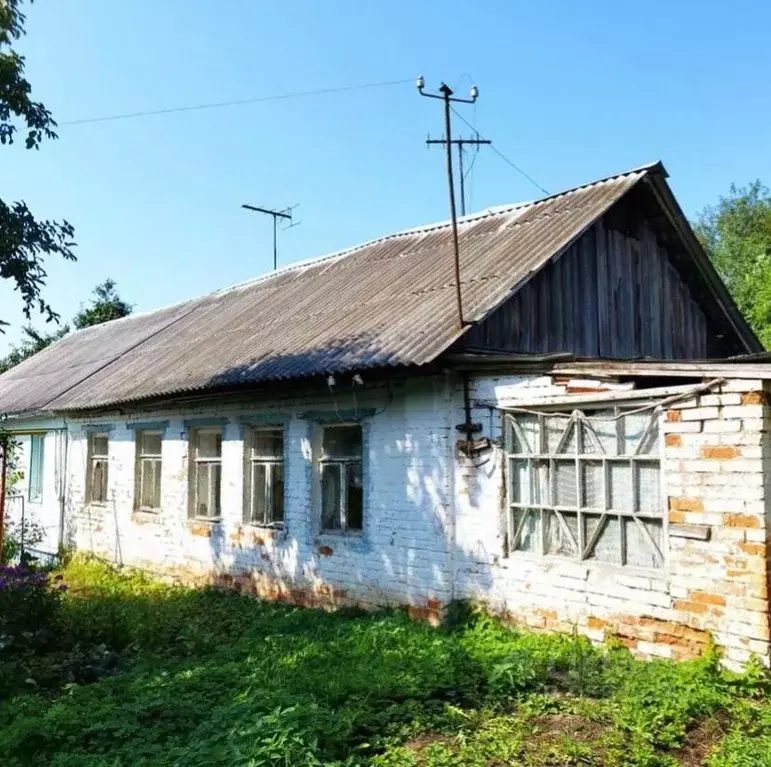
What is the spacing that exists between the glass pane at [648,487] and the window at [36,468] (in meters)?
12.6

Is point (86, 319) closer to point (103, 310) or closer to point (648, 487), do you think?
point (103, 310)

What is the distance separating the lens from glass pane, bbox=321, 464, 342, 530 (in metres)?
8.42

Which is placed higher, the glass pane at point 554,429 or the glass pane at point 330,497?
the glass pane at point 554,429

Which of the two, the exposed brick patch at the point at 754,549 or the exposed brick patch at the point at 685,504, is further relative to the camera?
the exposed brick patch at the point at 685,504

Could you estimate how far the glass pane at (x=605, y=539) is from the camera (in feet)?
19.8

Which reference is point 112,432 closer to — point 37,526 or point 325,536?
point 37,526

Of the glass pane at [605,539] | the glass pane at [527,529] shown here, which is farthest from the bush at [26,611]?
the glass pane at [605,539]

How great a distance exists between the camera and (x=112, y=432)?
40.7ft

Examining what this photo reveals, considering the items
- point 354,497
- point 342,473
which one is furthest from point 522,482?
point 342,473

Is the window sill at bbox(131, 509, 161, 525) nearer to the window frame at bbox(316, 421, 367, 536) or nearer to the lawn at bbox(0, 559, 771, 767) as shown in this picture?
the window frame at bbox(316, 421, 367, 536)

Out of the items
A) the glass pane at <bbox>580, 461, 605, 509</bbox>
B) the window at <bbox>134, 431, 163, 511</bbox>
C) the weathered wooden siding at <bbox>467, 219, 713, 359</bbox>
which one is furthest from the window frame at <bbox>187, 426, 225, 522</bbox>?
the glass pane at <bbox>580, 461, 605, 509</bbox>

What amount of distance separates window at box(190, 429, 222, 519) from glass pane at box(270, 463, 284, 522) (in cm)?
127

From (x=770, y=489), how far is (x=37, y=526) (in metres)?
13.2

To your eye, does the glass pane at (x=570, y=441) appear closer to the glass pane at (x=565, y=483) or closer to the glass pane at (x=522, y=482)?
the glass pane at (x=565, y=483)
